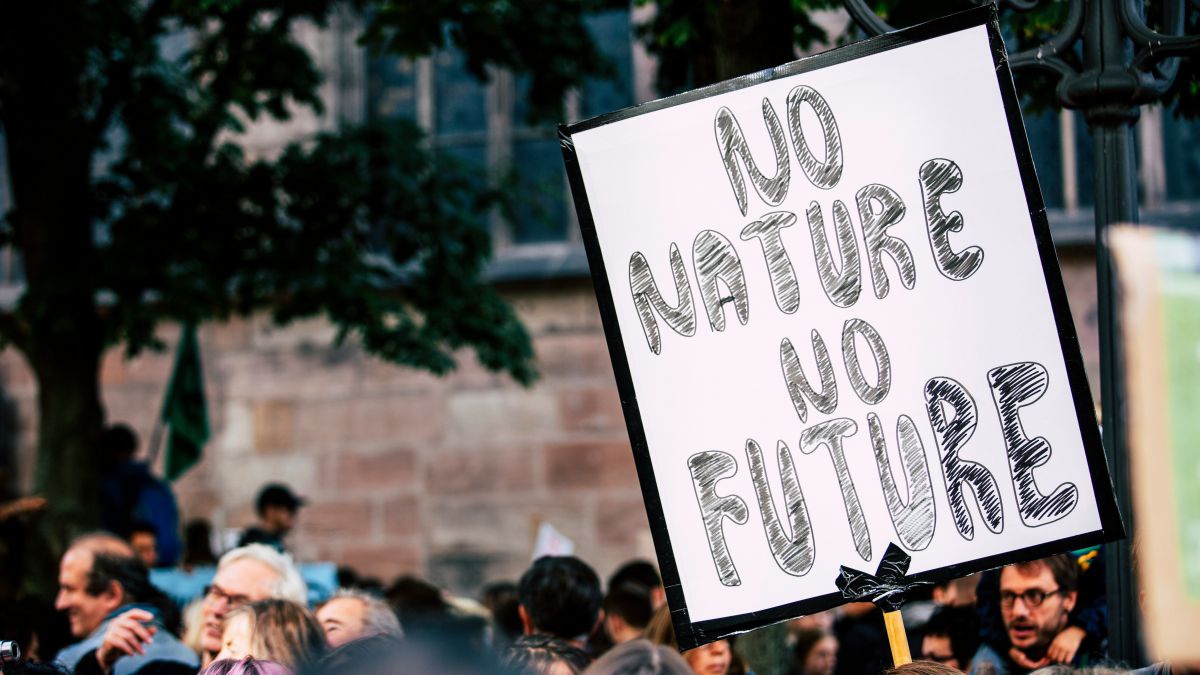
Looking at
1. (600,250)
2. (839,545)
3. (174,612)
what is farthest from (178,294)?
(839,545)

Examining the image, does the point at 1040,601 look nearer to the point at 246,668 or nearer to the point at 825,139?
the point at 825,139

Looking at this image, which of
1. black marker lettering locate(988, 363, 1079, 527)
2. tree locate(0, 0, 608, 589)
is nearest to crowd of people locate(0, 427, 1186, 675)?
black marker lettering locate(988, 363, 1079, 527)

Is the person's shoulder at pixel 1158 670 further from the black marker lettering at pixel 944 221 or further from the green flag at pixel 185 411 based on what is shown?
the green flag at pixel 185 411

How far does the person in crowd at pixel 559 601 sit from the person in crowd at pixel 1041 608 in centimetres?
116

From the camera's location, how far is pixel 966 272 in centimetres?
302

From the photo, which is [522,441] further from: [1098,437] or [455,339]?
[1098,437]

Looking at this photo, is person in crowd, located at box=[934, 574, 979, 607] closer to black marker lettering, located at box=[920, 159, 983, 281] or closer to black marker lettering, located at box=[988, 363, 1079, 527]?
black marker lettering, located at box=[988, 363, 1079, 527]

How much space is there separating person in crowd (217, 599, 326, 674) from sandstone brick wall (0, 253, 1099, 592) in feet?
23.8

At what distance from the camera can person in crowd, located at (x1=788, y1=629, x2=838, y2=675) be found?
6.86m

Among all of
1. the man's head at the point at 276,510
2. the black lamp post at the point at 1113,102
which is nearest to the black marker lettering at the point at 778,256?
the black lamp post at the point at 1113,102

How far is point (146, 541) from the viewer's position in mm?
7316

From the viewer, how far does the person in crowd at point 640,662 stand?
101 inches

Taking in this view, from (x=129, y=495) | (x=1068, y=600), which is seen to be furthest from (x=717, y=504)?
(x=129, y=495)

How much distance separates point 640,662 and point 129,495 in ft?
20.3
